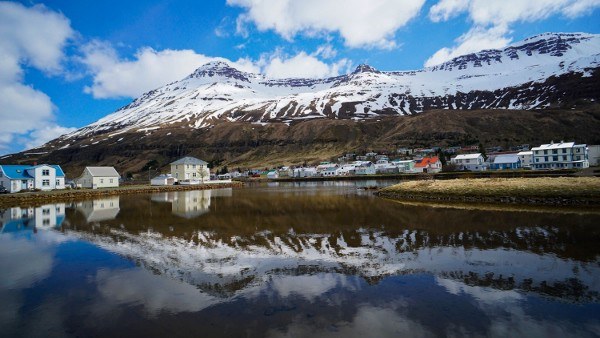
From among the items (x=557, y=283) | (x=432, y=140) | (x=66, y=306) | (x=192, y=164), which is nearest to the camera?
(x=66, y=306)

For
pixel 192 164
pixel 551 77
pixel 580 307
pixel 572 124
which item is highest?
pixel 551 77

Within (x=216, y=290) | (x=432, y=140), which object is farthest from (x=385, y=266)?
(x=432, y=140)

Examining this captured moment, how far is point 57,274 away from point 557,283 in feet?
50.4

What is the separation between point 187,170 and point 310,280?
69.4 metres

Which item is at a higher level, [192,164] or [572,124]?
[572,124]

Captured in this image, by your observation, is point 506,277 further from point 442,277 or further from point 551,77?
point 551,77

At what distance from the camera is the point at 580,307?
7.95 m

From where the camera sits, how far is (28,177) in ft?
167

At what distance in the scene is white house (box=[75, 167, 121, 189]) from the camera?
5859cm

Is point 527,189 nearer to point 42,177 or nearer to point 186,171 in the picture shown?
point 42,177

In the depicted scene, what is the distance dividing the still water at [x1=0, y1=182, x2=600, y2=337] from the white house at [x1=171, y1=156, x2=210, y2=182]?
185ft

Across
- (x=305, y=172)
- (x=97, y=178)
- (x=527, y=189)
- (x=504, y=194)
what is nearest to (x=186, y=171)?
(x=97, y=178)

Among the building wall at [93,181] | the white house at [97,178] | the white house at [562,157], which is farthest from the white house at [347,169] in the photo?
the building wall at [93,181]

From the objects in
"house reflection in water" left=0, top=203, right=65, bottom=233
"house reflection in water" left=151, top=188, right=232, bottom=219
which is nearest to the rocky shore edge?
"house reflection in water" left=151, top=188, right=232, bottom=219
